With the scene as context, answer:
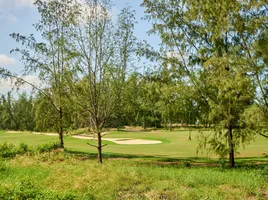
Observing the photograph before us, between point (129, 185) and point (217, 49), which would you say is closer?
point (129, 185)

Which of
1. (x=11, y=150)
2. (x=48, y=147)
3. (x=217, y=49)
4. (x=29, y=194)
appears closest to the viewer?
(x=29, y=194)

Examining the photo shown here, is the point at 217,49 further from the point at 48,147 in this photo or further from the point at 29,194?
the point at 48,147

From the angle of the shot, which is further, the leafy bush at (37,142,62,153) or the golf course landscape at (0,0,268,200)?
the leafy bush at (37,142,62,153)

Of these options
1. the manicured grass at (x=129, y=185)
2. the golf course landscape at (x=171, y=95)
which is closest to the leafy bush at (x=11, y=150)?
the golf course landscape at (x=171, y=95)

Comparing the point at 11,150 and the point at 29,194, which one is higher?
the point at 29,194

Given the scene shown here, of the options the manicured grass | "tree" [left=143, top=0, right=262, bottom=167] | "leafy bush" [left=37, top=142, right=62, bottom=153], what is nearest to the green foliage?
the manicured grass

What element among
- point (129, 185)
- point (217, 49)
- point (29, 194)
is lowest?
point (129, 185)

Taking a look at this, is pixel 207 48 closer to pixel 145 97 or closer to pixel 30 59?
pixel 145 97

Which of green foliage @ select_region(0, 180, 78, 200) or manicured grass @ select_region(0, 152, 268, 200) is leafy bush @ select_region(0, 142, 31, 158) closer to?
manicured grass @ select_region(0, 152, 268, 200)

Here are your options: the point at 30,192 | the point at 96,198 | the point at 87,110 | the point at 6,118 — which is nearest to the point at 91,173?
the point at 96,198

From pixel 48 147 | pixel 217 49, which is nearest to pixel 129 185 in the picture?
pixel 217 49

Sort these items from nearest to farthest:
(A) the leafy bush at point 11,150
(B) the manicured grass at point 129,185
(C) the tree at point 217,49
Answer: (B) the manicured grass at point 129,185 → (C) the tree at point 217,49 → (A) the leafy bush at point 11,150

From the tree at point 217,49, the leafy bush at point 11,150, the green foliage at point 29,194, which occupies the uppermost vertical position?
the tree at point 217,49

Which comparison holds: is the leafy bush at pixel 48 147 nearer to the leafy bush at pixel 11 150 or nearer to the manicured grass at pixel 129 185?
the leafy bush at pixel 11 150
